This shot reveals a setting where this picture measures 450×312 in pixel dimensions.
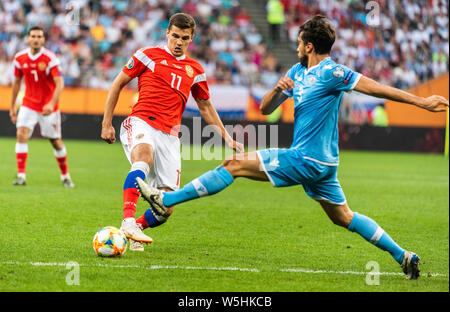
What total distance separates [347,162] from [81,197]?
10.4 m

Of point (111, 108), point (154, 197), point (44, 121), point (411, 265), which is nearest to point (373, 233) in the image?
point (411, 265)

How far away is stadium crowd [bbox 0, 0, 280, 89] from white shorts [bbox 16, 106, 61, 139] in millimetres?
12208

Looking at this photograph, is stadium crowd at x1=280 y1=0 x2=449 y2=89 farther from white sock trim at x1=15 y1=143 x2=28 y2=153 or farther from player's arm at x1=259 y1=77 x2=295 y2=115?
player's arm at x1=259 y1=77 x2=295 y2=115

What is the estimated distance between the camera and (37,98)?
498 inches

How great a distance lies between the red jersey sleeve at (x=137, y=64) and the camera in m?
7.19

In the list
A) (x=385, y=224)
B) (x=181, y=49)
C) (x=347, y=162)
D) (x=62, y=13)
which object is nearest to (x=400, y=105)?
(x=347, y=162)

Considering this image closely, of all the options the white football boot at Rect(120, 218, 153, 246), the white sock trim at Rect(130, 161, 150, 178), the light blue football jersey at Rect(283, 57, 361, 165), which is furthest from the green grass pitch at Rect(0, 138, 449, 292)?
the light blue football jersey at Rect(283, 57, 361, 165)

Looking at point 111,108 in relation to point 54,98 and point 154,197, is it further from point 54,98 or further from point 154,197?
point 54,98

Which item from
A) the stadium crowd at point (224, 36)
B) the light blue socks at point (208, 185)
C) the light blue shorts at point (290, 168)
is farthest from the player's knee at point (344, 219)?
the stadium crowd at point (224, 36)

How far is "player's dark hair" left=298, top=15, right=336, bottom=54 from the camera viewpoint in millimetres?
5828

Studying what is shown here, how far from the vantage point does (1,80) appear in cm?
2431

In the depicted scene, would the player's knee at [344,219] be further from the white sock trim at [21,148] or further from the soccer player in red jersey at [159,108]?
the white sock trim at [21,148]

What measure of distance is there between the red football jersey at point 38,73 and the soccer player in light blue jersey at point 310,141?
276 inches
